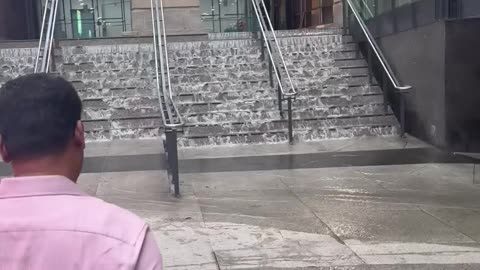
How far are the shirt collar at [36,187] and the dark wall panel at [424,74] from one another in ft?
29.0

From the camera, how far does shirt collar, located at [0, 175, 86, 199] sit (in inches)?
56.2

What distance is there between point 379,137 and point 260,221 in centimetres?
532

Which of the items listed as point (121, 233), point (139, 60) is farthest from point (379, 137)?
point (121, 233)

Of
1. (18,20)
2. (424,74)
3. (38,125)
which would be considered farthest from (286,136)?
(18,20)

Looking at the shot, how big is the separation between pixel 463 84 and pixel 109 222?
8.97 meters

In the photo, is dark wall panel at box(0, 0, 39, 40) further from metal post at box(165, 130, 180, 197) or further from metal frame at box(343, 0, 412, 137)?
metal post at box(165, 130, 180, 197)

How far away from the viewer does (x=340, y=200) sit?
22.9 ft

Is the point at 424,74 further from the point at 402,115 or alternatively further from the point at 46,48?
the point at 46,48

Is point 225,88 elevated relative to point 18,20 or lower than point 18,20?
lower

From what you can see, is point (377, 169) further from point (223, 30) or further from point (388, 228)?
point (223, 30)

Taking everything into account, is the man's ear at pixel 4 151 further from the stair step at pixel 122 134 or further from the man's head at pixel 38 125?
the stair step at pixel 122 134

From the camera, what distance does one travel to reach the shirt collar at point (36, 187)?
1.43 metres

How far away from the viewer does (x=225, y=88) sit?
12.1 metres

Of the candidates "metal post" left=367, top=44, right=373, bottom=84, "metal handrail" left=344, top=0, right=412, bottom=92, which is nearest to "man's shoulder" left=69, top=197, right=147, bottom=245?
"metal handrail" left=344, top=0, right=412, bottom=92
